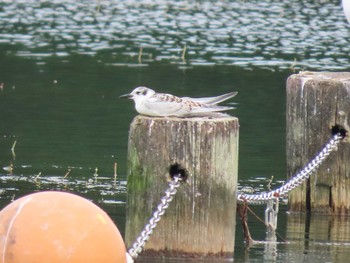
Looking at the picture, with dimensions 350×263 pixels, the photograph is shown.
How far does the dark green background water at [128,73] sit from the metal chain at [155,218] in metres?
0.95

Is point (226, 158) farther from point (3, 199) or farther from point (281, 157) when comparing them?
point (281, 157)

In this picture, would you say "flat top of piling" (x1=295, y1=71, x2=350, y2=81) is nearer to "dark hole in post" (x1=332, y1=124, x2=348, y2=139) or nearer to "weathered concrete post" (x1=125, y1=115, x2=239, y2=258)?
"dark hole in post" (x1=332, y1=124, x2=348, y2=139)

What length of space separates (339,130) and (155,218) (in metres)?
2.45

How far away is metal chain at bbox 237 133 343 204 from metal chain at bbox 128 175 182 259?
1226 millimetres

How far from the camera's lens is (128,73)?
2256 cm

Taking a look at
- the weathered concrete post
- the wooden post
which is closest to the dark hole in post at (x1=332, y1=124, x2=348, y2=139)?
the wooden post

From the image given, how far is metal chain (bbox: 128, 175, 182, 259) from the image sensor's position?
8.78m

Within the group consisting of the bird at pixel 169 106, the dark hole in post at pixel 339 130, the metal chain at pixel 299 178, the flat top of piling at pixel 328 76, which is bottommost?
the metal chain at pixel 299 178

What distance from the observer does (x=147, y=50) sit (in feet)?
86.7

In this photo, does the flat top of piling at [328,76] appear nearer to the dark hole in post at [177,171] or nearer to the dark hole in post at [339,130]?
the dark hole in post at [339,130]

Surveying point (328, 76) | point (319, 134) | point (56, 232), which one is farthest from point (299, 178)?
point (56, 232)

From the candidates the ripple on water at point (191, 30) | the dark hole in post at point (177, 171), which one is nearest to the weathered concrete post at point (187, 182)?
the dark hole in post at point (177, 171)

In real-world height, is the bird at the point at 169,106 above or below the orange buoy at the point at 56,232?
above

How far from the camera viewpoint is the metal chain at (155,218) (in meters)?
8.78
